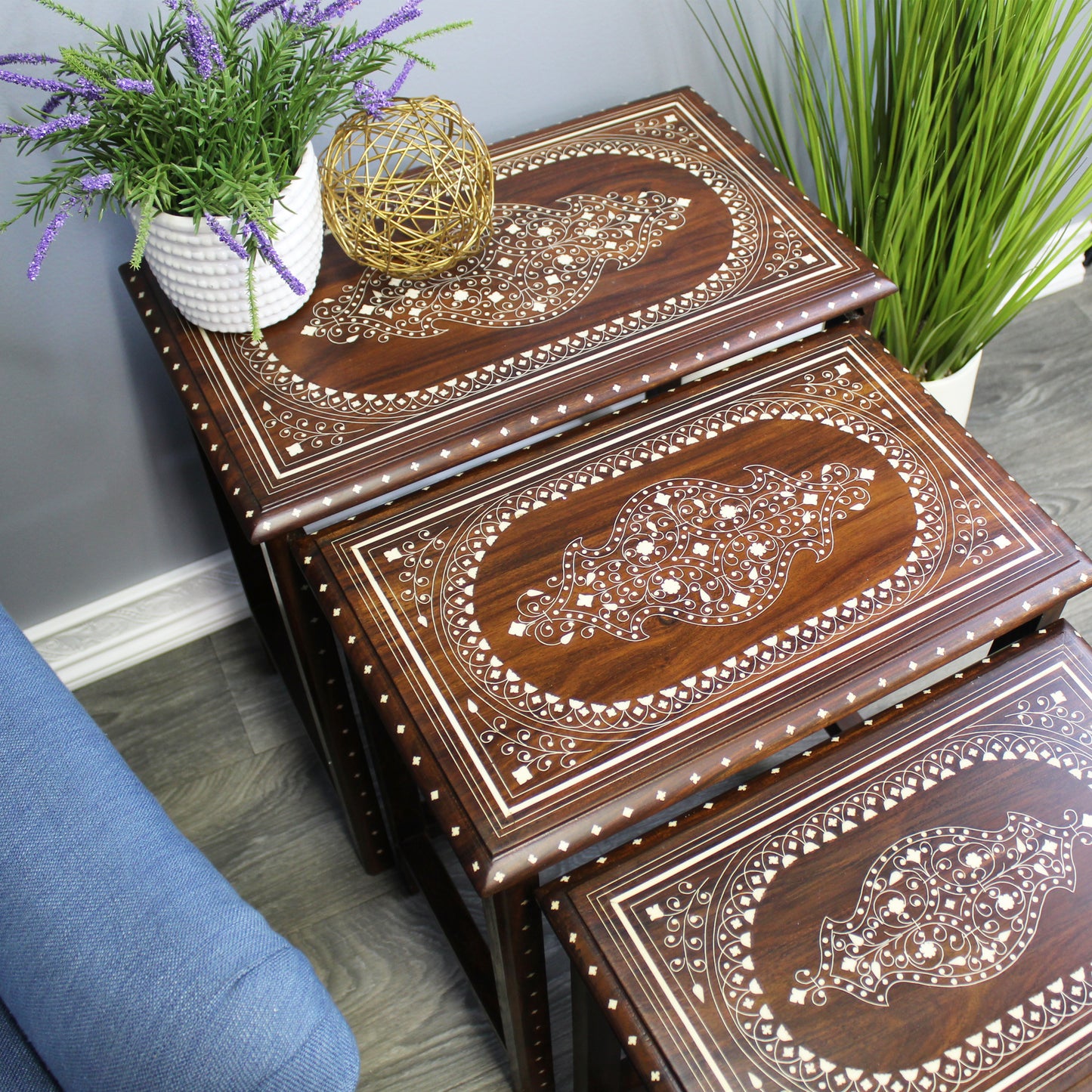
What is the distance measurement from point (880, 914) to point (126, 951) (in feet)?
1.68

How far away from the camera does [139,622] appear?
1.56 m

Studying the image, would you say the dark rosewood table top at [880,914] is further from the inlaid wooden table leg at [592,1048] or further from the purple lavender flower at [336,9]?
the purple lavender flower at [336,9]

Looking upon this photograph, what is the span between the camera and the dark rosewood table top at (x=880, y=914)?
0.77m

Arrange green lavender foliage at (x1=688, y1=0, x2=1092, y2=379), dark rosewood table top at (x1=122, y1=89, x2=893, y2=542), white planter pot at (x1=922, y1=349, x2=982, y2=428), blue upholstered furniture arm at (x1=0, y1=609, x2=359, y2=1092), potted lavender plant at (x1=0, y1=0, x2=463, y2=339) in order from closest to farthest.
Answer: blue upholstered furniture arm at (x1=0, y1=609, x2=359, y2=1092) < potted lavender plant at (x1=0, y1=0, x2=463, y2=339) < dark rosewood table top at (x1=122, y1=89, x2=893, y2=542) < green lavender foliage at (x1=688, y1=0, x2=1092, y2=379) < white planter pot at (x1=922, y1=349, x2=982, y2=428)

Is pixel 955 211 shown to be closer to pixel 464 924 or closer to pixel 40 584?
pixel 464 924

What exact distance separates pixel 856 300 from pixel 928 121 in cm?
24

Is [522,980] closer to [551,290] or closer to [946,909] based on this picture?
[946,909]

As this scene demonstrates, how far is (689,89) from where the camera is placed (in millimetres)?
1317

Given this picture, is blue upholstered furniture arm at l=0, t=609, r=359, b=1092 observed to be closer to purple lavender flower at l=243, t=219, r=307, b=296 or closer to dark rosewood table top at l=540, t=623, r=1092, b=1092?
dark rosewood table top at l=540, t=623, r=1092, b=1092

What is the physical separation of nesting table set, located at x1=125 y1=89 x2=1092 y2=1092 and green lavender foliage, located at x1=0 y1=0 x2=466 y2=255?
0.59 ft

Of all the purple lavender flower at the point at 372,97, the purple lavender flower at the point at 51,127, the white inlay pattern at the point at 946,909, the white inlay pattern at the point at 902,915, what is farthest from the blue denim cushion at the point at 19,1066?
the purple lavender flower at the point at 372,97

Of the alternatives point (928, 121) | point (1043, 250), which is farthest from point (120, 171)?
point (1043, 250)

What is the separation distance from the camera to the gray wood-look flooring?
126 centimetres

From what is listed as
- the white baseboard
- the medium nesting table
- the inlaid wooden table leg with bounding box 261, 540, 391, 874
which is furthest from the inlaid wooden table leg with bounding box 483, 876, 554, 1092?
the white baseboard
